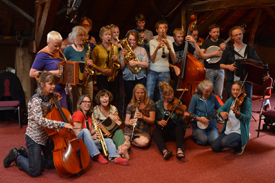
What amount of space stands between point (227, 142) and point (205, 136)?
1.21ft

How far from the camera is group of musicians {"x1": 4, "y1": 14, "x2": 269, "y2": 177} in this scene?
2.77 m

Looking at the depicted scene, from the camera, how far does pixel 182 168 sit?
2.92m

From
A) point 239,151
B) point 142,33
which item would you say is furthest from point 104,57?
point 239,151

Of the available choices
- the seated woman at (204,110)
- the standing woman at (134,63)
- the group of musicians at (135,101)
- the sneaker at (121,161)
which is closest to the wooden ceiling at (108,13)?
the group of musicians at (135,101)

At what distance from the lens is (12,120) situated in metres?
4.85

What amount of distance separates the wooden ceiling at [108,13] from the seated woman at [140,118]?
1897 millimetres

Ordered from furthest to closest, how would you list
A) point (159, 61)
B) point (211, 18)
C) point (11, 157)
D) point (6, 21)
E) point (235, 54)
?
point (211, 18)
point (6, 21)
point (159, 61)
point (235, 54)
point (11, 157)

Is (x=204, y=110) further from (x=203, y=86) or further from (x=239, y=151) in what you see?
(x=239, y=151)

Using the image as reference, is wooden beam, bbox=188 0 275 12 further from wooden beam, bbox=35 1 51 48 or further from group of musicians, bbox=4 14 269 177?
wooden beam, bbox=35 1 51 48

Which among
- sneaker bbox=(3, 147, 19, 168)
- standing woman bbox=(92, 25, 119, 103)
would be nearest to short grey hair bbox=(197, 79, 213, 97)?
standing woman bbox=(92, 25, 119, 103)

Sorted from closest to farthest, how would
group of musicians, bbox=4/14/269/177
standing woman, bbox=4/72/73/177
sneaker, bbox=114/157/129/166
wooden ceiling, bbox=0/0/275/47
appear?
standing woman, bbox=4/72/73/177 < group of musicians, bbox=4/14/269/177 < sneaker, bbox=114/157/129/166 < wooden ceiling, bbox=0/0/275/47

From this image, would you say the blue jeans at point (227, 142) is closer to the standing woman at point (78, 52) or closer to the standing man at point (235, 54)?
the standing man at point (235, 54)

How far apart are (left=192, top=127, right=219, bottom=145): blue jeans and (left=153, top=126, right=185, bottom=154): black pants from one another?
0.25 meters

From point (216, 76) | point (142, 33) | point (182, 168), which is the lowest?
point (182, 168)
